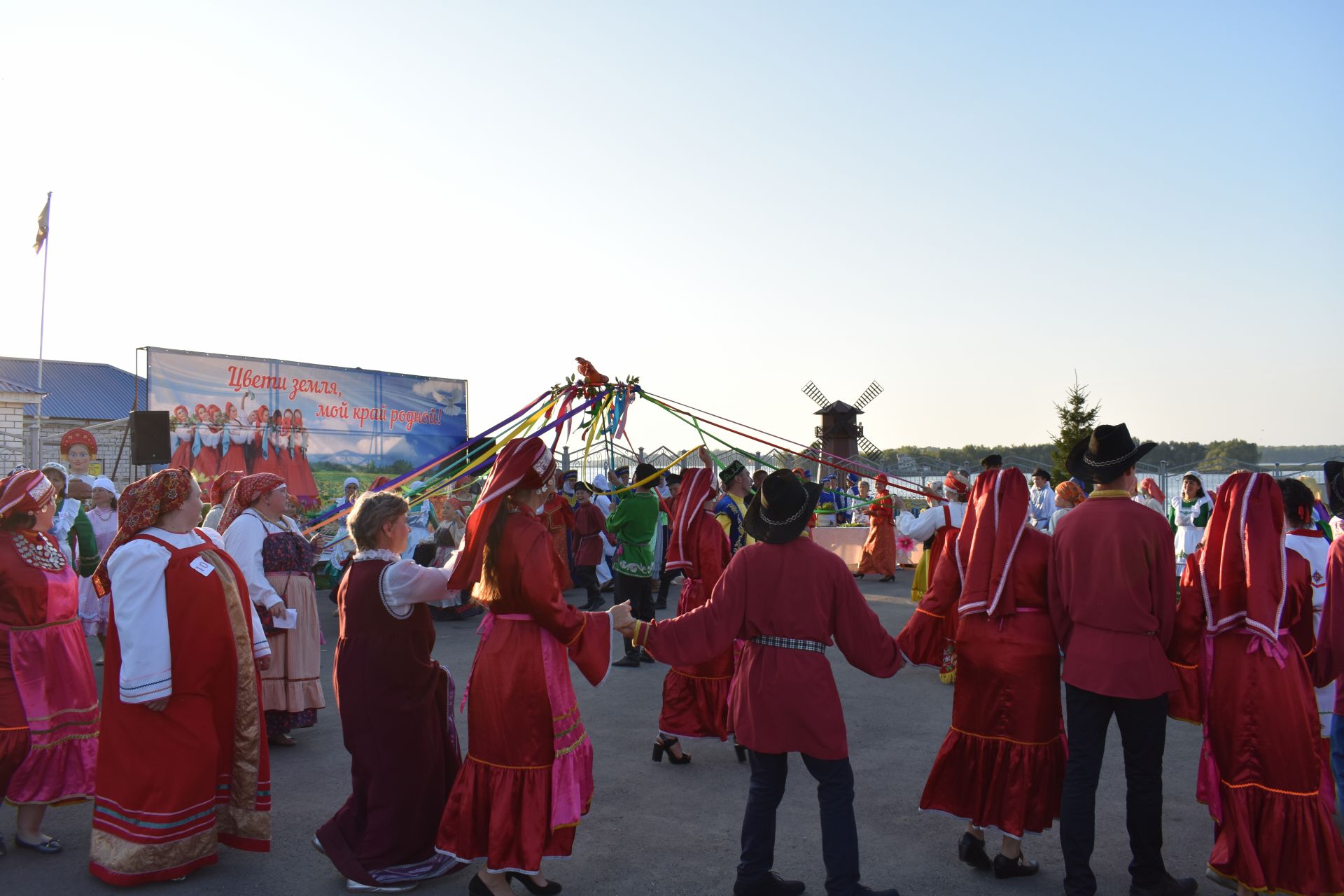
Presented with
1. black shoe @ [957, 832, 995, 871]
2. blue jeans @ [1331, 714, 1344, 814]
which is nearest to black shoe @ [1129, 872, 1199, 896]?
black shoe @ [957, 832, 995, 871]

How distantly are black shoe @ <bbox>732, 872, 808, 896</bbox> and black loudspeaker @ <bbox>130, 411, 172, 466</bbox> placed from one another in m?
11.9

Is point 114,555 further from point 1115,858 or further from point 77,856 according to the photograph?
point 1115,858

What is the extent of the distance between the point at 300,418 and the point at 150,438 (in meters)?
3.63

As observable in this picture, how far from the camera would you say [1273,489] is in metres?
3.66

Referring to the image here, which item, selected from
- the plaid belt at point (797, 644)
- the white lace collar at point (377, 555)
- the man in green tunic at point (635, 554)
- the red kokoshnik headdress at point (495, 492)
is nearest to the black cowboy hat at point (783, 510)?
the plaid belt at point (797, 644)

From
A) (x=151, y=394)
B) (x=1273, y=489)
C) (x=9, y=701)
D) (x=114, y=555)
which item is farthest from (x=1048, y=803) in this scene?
(x=151, y=394)

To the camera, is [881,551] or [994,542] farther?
[881,551]

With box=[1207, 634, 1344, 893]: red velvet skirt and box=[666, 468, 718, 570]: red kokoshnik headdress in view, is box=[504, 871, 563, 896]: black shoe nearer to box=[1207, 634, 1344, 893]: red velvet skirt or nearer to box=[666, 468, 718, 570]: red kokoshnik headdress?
box=[666, 468, 718, 570]: red kokoshnik headdress

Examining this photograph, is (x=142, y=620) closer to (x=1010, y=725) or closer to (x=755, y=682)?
(x=755, y=682)

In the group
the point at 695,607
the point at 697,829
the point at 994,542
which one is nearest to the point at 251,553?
the point at 695,607

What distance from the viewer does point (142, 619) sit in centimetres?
388

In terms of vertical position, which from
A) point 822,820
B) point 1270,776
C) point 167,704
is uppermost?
point 167,704

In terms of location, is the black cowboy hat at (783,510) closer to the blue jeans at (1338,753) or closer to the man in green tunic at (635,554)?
the blue jeans at (1338,753)

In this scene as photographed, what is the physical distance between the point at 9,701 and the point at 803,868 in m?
3.89
